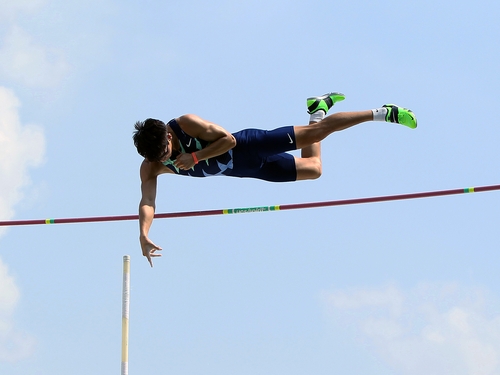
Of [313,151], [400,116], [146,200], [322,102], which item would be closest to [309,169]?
[313,151]

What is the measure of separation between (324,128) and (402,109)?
89 cm

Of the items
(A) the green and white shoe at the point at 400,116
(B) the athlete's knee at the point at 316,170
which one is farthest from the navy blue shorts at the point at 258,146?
(A) the green and white shoe at the point at 400,116

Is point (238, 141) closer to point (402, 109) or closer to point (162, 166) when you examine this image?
point (162, 166)

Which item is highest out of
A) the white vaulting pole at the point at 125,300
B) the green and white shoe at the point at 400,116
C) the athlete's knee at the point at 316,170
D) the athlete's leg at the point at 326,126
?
the green and white shoe at the point at 400,116

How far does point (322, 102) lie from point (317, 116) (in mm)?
305

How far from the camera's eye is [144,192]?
28.2 feet

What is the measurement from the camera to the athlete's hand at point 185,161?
7938 millimetres

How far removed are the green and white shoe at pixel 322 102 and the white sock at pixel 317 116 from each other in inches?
1.6

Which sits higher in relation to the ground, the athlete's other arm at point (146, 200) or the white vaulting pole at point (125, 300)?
the athlete's other arm at point (146, 200)

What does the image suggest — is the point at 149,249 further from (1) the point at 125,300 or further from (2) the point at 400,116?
(2) the point at 400,116

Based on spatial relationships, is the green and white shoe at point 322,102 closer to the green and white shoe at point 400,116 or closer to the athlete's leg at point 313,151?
the athlete's leg at point 313,151

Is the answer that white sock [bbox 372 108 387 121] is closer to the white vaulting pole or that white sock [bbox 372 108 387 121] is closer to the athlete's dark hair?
the athlete's dark hair

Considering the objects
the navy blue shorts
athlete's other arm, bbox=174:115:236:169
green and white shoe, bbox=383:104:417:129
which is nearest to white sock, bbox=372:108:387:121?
green and white shoe, bbox=383:104:417:129

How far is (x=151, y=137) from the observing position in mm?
7656
